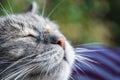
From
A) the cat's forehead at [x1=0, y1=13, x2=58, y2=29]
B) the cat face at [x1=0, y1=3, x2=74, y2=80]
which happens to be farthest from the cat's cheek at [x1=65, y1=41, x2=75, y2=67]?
the cat's forehead at [x1=0, y1=13, x2=58, y2=29]

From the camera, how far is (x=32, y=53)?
2076 millimetres

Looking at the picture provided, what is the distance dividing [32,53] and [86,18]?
127 inches

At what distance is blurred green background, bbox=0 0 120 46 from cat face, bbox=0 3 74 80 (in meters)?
2.08

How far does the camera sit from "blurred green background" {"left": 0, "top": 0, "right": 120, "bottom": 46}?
4660mm

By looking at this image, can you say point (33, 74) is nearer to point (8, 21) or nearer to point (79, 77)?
point (8, 21)

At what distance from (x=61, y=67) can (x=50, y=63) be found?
73 millimetres

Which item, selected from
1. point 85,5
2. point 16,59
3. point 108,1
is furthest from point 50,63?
point 108,1

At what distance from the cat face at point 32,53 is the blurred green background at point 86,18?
81.8 inches

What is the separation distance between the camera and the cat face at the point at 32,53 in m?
2.05

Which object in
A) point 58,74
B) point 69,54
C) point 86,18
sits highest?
point 86,18

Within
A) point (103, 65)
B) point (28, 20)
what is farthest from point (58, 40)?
point (103, 65)

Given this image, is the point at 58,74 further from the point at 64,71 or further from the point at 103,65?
the point at 103,65

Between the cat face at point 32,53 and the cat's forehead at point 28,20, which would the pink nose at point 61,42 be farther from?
the cat's forehead at point 28,20

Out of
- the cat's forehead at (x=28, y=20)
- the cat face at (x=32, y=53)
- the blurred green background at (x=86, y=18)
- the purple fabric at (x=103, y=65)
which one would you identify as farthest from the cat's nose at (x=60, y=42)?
the blurred green background at (x=86, y=18)
